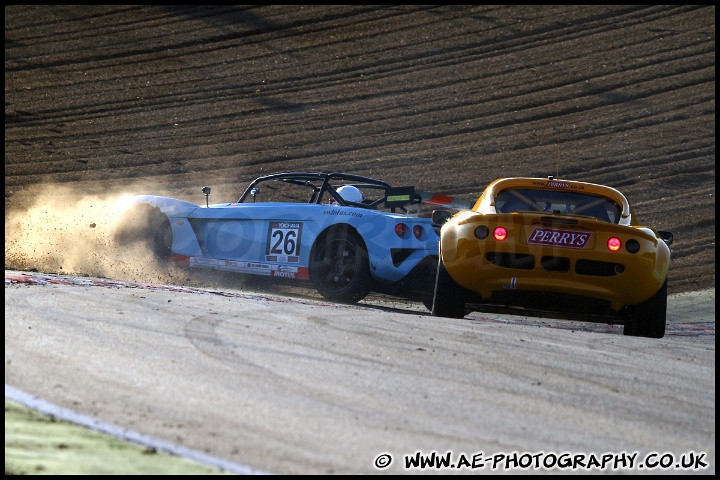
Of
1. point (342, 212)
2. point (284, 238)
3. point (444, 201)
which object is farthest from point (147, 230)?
point (444, 201)

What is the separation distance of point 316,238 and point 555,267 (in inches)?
115

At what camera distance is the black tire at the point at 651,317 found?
25.0ft

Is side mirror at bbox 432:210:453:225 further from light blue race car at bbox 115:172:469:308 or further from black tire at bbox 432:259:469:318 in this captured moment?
light blue race car at bbox 115:172:469:308

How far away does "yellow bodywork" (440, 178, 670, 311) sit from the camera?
735 centimetres

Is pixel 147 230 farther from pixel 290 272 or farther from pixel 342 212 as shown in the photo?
pixel 342 212

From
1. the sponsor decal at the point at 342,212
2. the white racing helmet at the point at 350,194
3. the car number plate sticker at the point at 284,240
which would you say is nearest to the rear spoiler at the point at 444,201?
the sponsor decal at the point at 342,212

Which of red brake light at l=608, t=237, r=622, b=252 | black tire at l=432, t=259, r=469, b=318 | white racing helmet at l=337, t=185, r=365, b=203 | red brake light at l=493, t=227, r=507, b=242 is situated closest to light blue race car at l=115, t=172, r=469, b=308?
white racing helmet at l=337, t=185, r=365, b=203

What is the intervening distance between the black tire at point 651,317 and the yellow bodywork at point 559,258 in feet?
0.37

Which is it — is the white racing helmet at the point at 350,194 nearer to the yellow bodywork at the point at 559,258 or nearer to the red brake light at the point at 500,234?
the yellow bodywork at the point at 559,258

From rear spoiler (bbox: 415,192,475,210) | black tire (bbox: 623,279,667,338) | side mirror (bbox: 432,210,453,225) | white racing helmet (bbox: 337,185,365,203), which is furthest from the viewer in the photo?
white racing helmet (bbox: 337,185,365,203)

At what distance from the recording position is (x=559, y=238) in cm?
734

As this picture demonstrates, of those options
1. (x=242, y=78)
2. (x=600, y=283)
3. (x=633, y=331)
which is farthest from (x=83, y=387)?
(x=242, y=78)

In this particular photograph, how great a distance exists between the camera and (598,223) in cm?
738

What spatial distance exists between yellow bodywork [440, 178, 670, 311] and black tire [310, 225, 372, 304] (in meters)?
1.94
